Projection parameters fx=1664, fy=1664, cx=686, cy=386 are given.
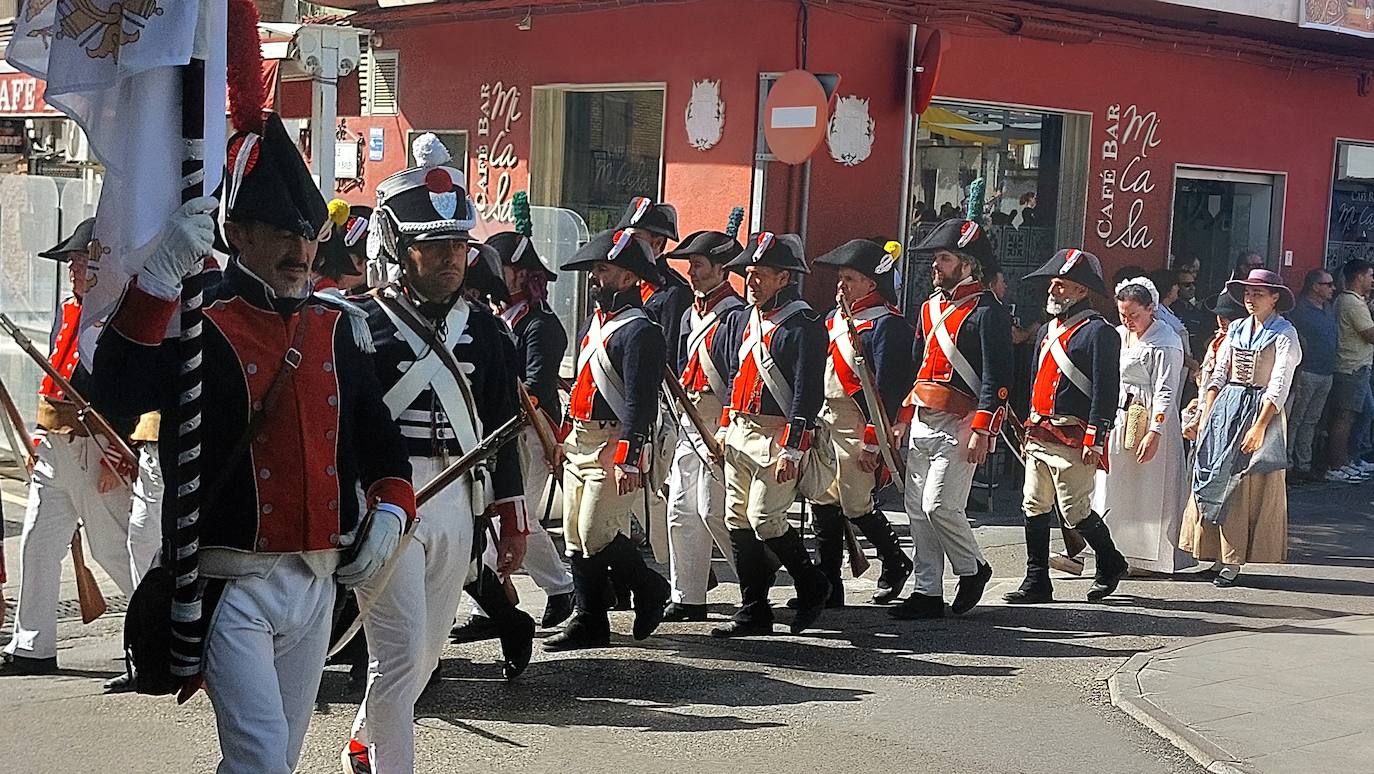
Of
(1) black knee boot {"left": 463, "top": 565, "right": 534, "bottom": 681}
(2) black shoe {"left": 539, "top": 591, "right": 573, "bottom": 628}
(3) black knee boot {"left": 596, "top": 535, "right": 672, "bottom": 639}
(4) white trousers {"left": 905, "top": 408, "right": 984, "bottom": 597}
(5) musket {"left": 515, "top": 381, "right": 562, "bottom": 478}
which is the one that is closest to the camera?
(1) black knee boot {"left": 463, "top": 565, "right": 534, "bottom": 681}

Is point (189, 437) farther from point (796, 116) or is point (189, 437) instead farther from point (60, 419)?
point (796, 116)

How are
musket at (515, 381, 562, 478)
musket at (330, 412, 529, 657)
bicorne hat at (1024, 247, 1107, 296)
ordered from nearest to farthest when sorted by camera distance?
1. musket at (330, 412, 529, 657)
2. musket at (515, 381, 562, 478)
3. bicorne hat at (1024, 247, 1107, 296)

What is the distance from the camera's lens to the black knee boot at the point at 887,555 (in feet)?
31.6

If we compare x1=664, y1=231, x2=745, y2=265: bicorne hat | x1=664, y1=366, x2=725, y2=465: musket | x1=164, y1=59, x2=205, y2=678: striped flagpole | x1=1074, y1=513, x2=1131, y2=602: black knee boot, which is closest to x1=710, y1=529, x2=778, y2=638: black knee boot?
x1=664, y1=366, x2=725, y2=465: musket

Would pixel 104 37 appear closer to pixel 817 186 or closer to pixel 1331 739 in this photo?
pixel 1331 739

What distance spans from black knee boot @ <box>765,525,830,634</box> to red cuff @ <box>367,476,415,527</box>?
426 cm

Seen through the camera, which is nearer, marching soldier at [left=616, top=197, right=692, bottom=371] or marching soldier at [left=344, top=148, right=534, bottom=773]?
marching soldier at [left=344, top=148, right=534, bottom=773]

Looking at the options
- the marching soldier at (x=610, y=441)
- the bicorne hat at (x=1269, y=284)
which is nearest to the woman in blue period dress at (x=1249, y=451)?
the bicorne hat at (x=1269, y=284)

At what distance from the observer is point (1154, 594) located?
399 inches

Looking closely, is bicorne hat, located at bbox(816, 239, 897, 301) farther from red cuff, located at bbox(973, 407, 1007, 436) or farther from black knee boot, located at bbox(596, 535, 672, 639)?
black knee boot, located at bbox(596, 535, 672, 639)

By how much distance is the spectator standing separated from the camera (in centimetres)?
1537

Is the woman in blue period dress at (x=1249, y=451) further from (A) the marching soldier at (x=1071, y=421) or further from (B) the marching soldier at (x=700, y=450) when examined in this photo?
(B) the marching soldier at (x=700, y=450)

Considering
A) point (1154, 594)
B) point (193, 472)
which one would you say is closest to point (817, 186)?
point (1154, 594)

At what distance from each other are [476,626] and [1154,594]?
168 inches
